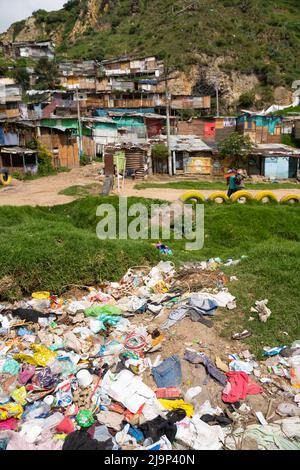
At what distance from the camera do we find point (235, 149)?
27.1m

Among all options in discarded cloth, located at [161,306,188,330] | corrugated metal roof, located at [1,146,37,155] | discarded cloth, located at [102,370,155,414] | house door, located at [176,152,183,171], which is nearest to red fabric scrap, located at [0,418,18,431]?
discarded cloth, located at [102,370,155,414]

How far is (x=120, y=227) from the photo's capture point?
14.2 metres

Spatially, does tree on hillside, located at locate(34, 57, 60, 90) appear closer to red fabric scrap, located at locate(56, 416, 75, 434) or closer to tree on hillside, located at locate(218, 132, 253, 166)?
tree on hillside, located at locate(218, 132, 253, 166)

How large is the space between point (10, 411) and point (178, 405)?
214 cm

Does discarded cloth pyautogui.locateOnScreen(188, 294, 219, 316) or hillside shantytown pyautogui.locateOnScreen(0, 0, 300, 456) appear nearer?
hillside shantytown pyautogui.locateOnScreen(0, 0, 300, 456)

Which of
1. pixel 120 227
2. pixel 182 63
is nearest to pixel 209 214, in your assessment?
pixel 120 227

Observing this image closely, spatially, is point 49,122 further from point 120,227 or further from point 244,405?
point 244,405

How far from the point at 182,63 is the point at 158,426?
50.9m

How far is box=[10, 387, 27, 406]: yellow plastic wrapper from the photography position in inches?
206

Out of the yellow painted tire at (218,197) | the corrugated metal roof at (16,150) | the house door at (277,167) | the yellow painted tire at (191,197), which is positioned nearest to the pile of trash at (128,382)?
the yellow painted tire at (191,197)

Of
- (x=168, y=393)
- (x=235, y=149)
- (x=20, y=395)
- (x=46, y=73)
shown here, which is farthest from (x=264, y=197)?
(x=46, y=73)

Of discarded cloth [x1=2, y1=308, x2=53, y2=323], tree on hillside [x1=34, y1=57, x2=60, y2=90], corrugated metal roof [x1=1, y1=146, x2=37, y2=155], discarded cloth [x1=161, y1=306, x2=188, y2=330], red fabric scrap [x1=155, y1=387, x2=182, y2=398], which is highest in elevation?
tree on hillside [x1=34, y1=57, x2=60, y2=90]

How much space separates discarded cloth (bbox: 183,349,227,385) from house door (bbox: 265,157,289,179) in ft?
77.2

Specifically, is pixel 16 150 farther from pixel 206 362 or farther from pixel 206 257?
pixel 206 362
